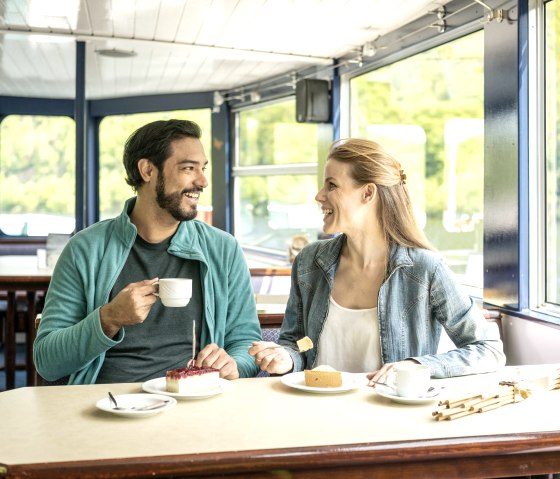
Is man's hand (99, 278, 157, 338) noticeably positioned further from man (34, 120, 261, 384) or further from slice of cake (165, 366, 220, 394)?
slice of cake (165, 366, 220, 394)

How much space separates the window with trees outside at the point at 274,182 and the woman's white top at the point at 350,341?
4.17 metres

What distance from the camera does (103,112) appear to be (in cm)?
898

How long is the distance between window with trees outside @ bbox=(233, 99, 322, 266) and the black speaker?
0.38 meters

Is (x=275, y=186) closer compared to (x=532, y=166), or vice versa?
(x=532, y=166)

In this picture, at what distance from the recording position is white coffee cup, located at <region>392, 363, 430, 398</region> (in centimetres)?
179

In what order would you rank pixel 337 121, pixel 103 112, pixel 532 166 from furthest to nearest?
pixel 103 112 < pixel 337 121 < pixel 532 166

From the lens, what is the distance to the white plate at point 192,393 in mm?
1787

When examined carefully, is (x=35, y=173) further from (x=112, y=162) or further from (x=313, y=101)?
(x=313, y=101)

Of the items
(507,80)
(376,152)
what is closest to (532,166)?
(507,80)

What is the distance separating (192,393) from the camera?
1822 millimetres

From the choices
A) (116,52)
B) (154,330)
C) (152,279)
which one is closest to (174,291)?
(152,279)

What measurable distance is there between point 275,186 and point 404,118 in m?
2.29

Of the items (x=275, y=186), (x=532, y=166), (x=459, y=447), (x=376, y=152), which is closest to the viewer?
(x=459, y=447)

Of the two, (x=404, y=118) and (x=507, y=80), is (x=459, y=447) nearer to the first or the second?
(x=507, y=80)
